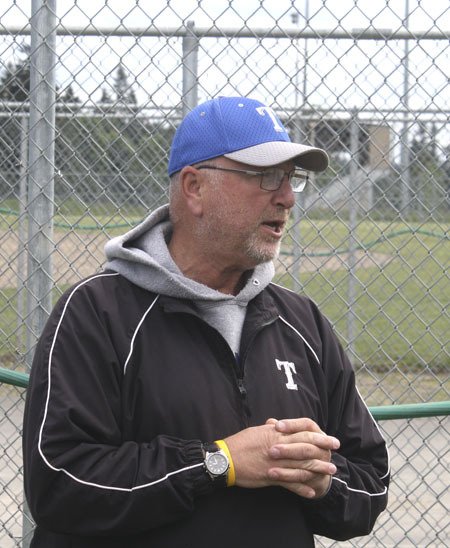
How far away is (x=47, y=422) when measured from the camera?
1.93 meters

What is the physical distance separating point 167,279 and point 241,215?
25 centimetres

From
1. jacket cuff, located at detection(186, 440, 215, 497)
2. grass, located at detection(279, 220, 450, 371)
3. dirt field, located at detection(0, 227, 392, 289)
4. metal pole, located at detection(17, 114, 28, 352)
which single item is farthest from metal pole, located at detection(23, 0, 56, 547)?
grass, located at detection(279, 220, 450, 371)

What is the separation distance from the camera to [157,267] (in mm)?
2172

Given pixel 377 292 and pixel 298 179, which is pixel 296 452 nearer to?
Result: pixel 298 179

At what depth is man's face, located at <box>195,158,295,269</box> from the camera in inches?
87.7

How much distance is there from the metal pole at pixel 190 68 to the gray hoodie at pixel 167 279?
1.41 metres

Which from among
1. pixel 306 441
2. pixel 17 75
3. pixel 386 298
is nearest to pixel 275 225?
pixel 306 441

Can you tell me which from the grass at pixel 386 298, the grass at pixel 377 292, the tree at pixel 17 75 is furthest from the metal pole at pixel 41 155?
the grass at pixel 386 298

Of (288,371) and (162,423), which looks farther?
(288,371)

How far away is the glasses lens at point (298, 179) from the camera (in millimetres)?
2350

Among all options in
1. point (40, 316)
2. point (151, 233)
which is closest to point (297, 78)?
point (40, 316)

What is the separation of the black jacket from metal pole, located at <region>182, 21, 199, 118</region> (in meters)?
1.60

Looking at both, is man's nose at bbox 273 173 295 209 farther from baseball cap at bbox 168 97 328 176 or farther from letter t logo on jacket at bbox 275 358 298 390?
letter t logo on jacket at bbox 275 358 298 390

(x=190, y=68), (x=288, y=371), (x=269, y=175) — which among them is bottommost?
(x=288, y=371)
